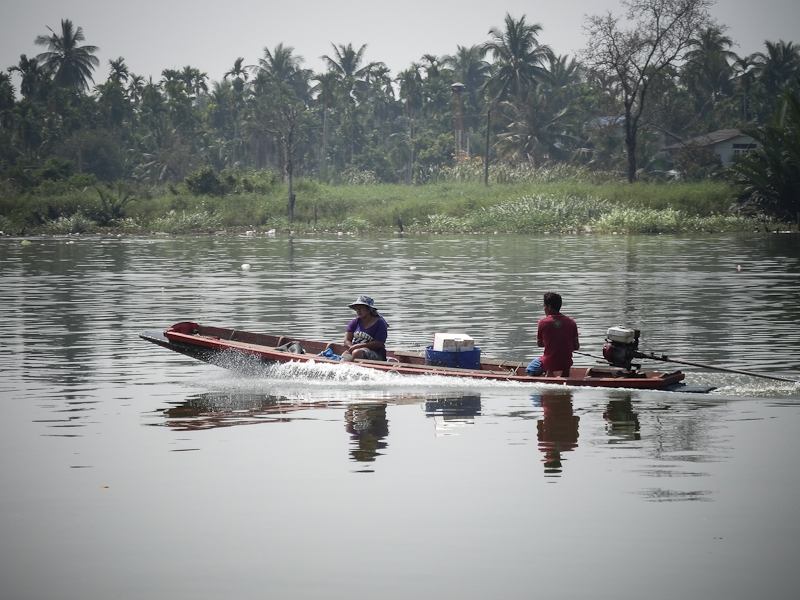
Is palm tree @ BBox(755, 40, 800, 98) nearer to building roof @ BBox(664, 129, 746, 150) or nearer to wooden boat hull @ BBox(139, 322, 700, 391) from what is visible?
building roof @ BBox(664, 129, 746, 150)

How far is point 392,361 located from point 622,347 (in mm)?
3327

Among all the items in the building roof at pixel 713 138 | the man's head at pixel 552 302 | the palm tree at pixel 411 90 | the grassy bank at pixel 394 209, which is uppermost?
the palm tree at pixel 411 90

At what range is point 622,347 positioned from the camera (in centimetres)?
1591

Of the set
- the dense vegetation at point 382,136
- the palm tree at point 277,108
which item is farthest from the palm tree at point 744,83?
the palm tree at point 277,108

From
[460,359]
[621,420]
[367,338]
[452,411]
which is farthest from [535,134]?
[621,420]

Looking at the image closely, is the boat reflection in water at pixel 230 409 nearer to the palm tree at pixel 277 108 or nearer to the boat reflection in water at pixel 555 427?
the boat reflection in water at pixel 555 427

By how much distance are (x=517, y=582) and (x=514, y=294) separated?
22963 millimetres

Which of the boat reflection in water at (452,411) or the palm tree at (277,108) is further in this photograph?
the palm tree at (277,108)

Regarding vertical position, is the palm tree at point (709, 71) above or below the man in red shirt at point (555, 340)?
above

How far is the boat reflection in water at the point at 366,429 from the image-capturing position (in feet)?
41.7

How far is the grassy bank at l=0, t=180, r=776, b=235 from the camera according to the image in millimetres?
67000

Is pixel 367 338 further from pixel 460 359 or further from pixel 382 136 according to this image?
pixel 382 136

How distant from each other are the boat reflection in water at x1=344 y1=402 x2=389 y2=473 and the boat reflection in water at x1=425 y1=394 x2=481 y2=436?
1.96 ft

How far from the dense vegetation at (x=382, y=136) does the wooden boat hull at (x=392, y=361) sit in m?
44.2
